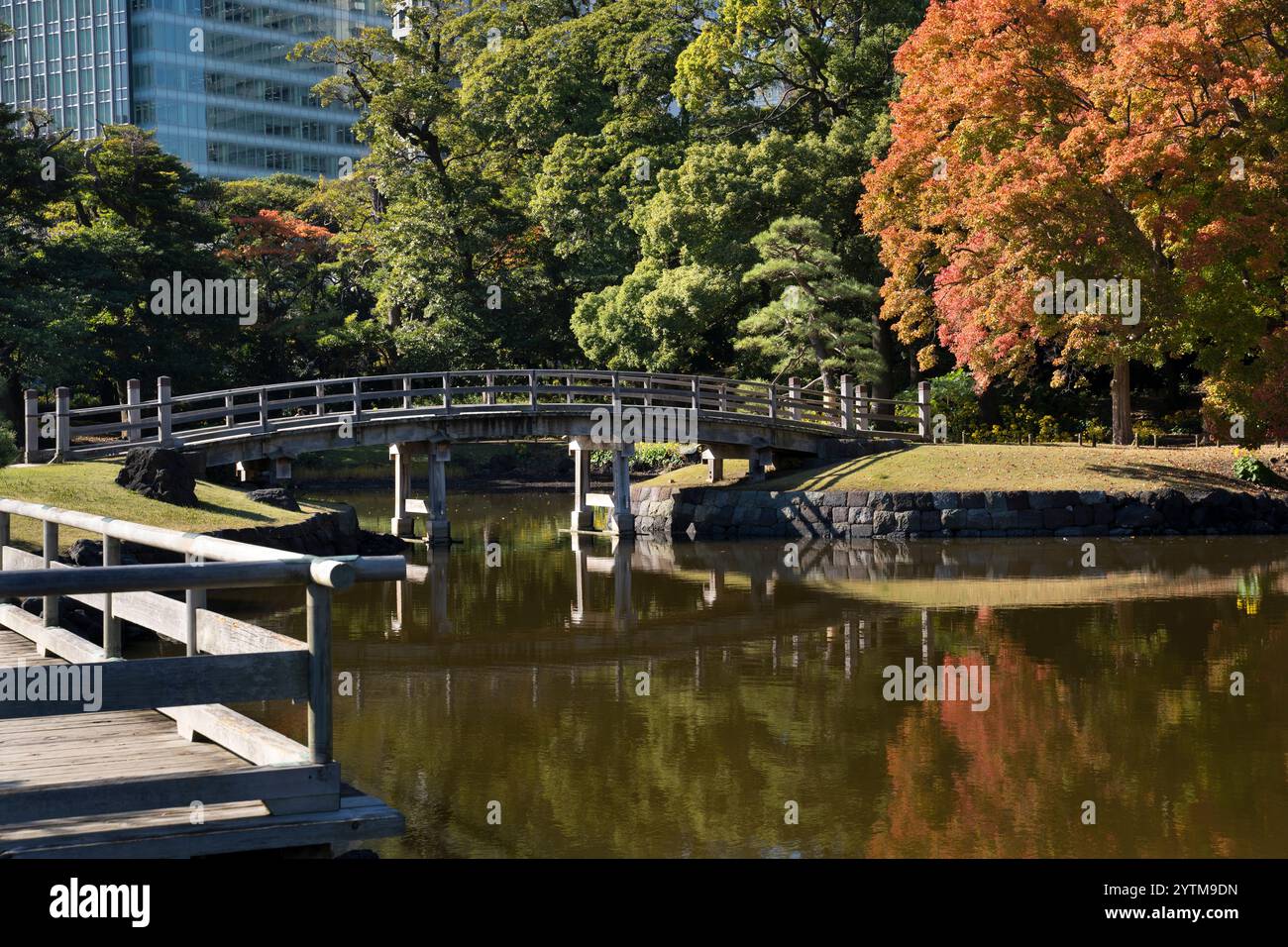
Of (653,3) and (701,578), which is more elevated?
(653,3)

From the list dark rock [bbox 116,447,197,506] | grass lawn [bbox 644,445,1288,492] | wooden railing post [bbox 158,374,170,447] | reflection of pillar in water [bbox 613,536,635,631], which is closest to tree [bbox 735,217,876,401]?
grass lawn [bbox 644,445,1288,492]

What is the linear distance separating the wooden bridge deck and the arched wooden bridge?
722 inches

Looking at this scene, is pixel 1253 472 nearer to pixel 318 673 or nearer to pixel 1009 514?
pixel 1009 514

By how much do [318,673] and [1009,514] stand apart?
22927 millimetres

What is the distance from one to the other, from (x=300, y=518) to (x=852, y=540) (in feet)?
36.8

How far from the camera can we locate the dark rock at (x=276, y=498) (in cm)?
2318

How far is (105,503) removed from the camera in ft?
64.6

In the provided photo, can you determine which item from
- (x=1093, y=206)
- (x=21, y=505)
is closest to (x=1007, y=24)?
(x=1093, y=206)

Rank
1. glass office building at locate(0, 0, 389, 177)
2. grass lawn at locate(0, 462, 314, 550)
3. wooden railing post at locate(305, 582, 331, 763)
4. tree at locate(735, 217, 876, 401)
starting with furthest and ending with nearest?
glass office building at locate(0, 0, 389, 177) < tree at locate(735, 217, 876, 401) < grass lawn at locate(0, 462, 314, 550) < wooden railing post at locate(305, 582, 331, 763)

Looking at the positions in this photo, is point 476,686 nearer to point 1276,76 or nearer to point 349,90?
point 1276,76

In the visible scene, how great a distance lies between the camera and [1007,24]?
29.0 meters

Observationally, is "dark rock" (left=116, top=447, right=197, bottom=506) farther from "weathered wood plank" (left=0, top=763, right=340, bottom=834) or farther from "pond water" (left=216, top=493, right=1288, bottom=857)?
"weathered wood plank" (left=0, top=763, right=340, bottom=834)

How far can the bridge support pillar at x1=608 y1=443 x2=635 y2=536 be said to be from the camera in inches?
1174
